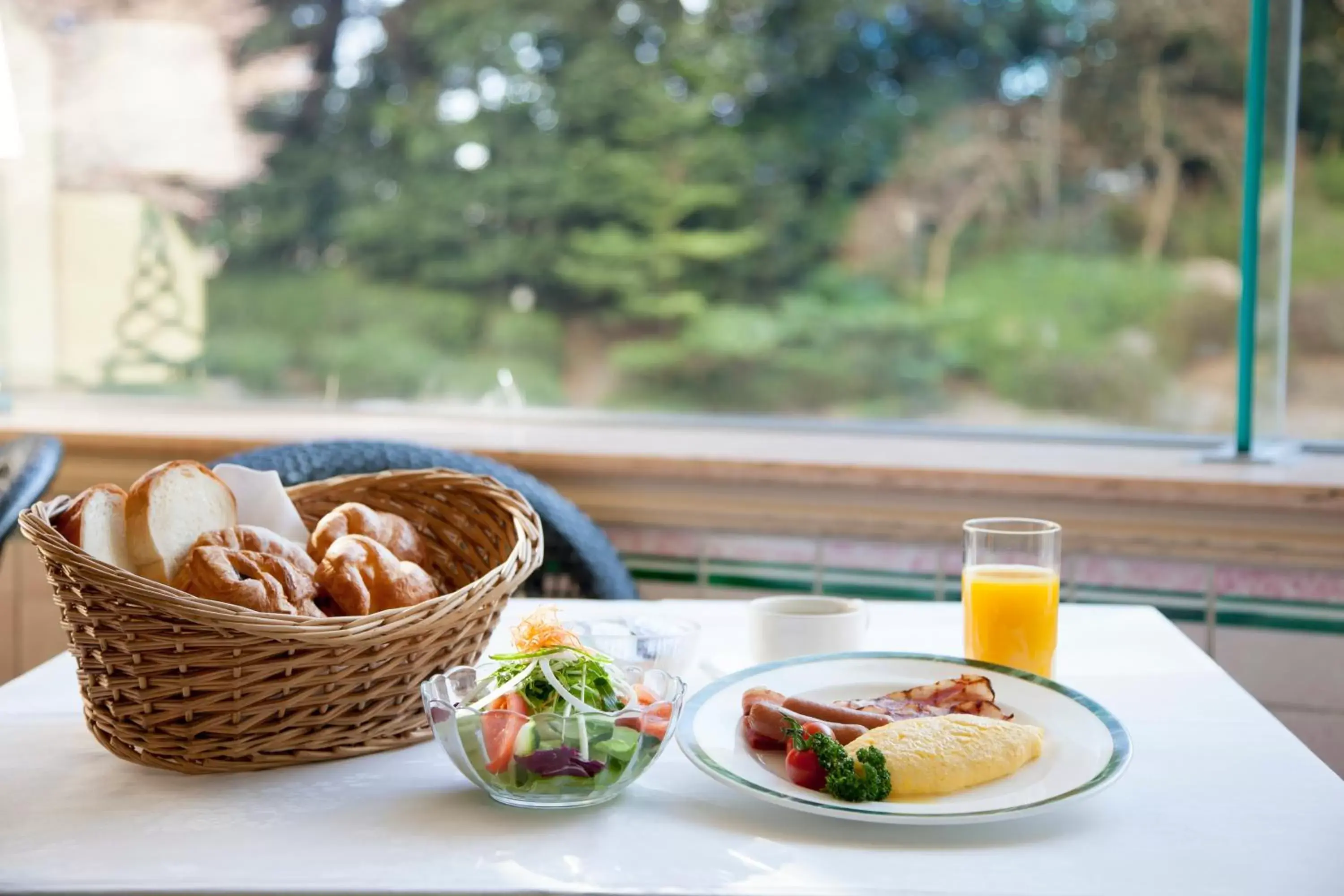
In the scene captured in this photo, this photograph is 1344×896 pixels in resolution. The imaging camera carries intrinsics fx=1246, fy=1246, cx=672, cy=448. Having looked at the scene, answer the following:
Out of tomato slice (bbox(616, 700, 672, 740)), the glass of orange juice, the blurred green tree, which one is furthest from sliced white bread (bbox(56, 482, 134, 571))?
the blurred green tree

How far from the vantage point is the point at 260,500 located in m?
1.03

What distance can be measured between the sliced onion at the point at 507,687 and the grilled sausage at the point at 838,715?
19cm

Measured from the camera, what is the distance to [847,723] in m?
0.84

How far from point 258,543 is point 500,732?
0.28 metres

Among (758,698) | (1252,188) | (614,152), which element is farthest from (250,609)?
(614,152)

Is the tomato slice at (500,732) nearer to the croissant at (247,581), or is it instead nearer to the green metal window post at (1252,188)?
the croissant at (247,581)

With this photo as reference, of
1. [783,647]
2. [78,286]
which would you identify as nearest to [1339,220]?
[783,647]

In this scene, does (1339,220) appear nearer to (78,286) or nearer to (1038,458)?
(1038,458)

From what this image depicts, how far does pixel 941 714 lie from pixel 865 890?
24 cm

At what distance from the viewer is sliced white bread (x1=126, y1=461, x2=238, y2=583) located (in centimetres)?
88

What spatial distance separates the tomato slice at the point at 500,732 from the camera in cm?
74

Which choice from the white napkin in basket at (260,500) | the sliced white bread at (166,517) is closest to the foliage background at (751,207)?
the white napkin in basket at (260,500)

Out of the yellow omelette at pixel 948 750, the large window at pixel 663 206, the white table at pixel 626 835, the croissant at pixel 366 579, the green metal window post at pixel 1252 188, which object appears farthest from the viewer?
the large window at pixel 663 206

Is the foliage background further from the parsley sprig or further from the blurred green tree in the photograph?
the parsley sprig
